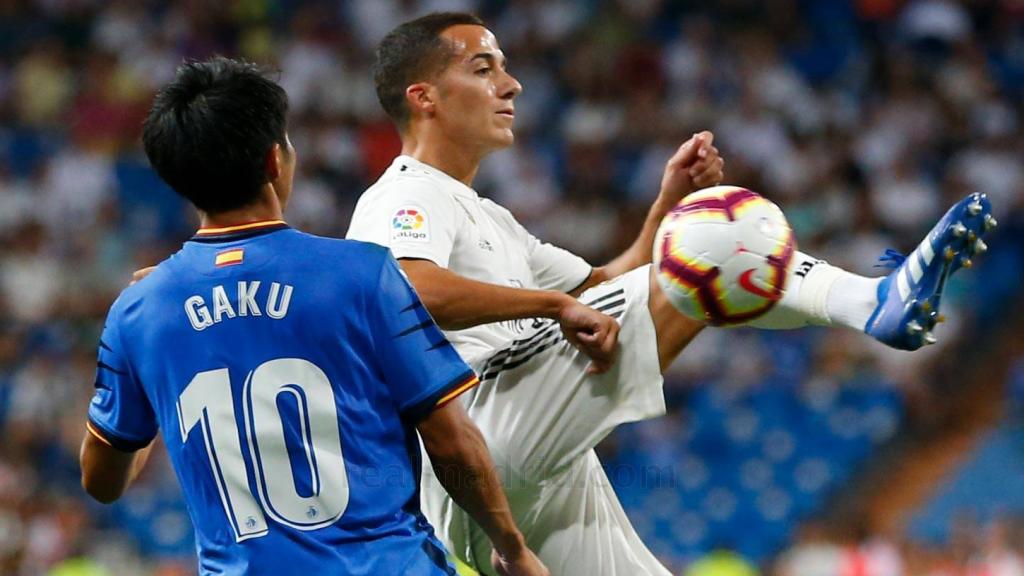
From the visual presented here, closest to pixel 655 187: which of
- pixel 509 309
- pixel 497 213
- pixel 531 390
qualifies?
pixel 497 213

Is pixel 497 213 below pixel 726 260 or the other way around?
below

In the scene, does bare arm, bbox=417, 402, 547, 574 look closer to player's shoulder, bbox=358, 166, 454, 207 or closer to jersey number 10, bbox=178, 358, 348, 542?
jersey number 10, bbox=178, 358, 348, 542

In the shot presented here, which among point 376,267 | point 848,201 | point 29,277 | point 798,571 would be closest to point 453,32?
point 376,267

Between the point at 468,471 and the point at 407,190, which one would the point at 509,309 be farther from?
the point at 468,471

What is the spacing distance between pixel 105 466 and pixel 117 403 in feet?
0.77

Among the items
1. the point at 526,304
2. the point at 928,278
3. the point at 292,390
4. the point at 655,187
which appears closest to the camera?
the point at 292,390

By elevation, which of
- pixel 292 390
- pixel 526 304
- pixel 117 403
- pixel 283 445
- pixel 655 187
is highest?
pixel 526 304

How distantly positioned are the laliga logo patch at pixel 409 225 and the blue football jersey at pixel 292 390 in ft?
3.32

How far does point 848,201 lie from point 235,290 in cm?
882

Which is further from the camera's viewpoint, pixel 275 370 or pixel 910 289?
pixel 910 289

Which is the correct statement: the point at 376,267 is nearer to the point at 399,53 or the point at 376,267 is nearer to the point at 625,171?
the point at 399,53

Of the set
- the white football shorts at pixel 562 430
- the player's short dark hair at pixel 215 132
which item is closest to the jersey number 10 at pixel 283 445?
the player's short dark hair at pixel 215 132

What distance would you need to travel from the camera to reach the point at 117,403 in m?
3.64

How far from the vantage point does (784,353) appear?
1088 cm
